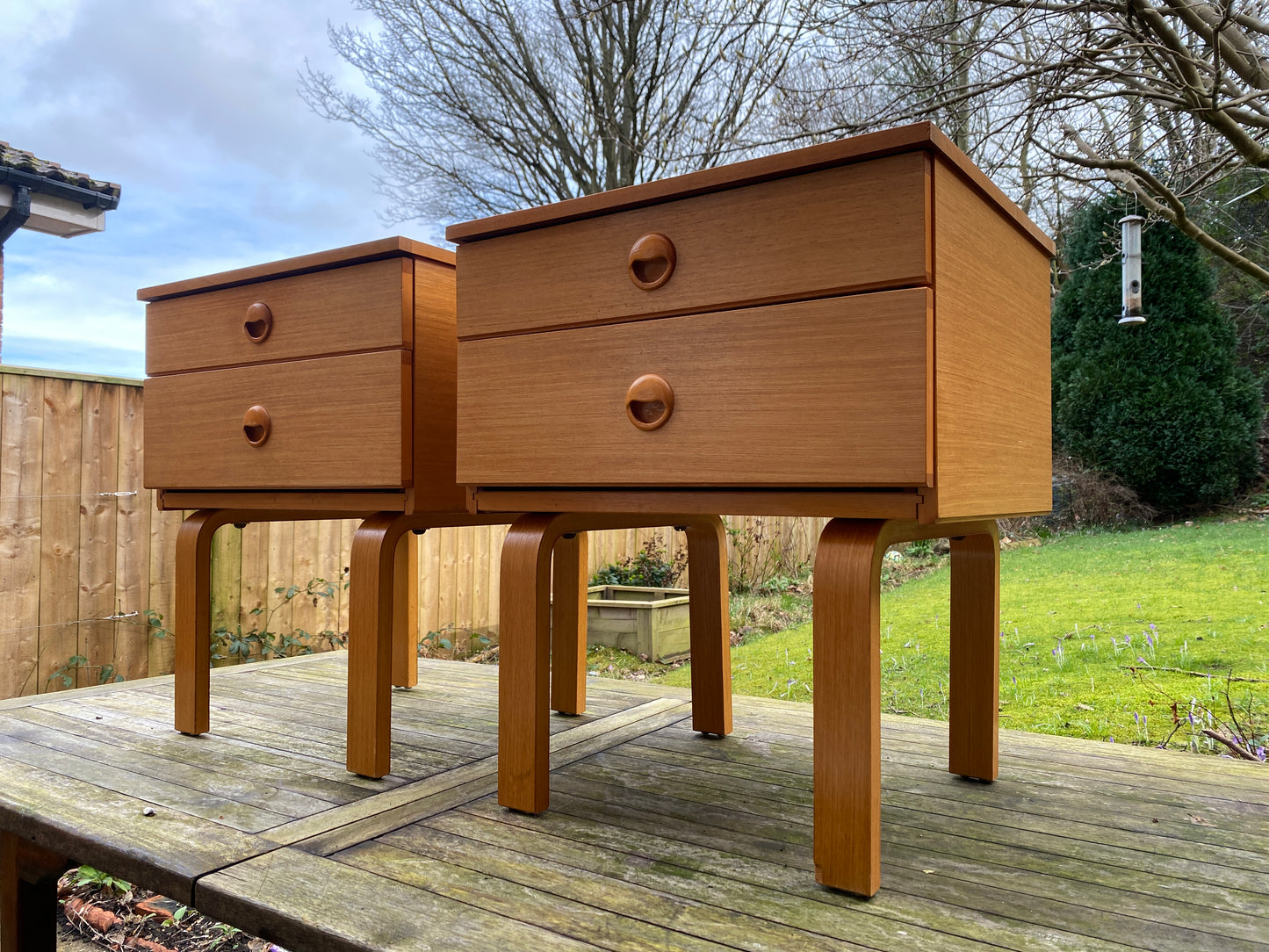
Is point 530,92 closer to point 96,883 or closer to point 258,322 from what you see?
point 258,322

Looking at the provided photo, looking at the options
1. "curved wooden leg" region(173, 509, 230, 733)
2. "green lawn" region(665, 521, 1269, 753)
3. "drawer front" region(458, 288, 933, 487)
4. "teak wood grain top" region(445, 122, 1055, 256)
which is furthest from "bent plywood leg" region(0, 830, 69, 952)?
"green lawn" region(665, 521, 1269, 753)

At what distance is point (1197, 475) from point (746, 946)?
8315 mm

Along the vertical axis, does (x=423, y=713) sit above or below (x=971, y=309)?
below

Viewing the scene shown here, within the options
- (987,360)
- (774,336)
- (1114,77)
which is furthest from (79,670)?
(1114,77)

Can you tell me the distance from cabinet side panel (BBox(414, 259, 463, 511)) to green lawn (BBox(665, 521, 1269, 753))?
2119 millimetres

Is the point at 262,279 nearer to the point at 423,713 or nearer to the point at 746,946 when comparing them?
the point at 423,713

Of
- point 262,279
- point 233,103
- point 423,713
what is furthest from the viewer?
point 233,103

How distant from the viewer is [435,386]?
1.60 metres

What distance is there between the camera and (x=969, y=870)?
3.75 feet

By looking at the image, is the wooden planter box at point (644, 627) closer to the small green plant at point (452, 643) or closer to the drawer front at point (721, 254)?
the small green plant at point (452, 643)

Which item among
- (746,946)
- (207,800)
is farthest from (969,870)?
(207,800)

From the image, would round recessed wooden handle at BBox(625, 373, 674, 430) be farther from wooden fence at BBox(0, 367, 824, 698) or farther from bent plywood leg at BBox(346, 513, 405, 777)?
wooden fence at BBox(0, 367, 824, 698)

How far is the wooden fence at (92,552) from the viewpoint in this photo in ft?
9.52

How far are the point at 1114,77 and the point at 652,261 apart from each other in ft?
6.63
